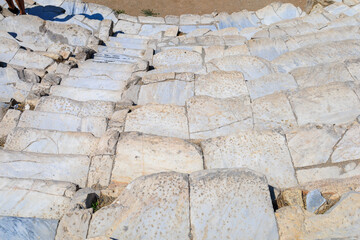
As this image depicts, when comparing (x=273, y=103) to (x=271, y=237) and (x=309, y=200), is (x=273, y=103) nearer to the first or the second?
(x=309, y=200)

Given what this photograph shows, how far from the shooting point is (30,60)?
6.90 metres

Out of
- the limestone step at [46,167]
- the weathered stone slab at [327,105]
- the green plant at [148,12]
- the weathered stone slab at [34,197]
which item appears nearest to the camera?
the weathered stone slab at [34,197]

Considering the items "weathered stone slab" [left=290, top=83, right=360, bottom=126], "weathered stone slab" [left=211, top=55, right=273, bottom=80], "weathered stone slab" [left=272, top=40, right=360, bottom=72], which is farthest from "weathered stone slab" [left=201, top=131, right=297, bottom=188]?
"weathered stone slab" [left=272, top=40, right=360, bottom=72]

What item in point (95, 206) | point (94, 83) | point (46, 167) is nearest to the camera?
point (95, 206)

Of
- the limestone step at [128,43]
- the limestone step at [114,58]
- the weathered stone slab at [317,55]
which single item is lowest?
the weathered stone slab at [317,55]

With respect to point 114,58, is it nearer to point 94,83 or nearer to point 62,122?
point 94,83

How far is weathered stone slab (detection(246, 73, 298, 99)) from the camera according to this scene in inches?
208

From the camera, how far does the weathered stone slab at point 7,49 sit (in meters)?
6.92

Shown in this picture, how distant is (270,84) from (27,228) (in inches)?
147

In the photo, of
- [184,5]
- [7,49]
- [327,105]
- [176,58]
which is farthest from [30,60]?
[184,5]

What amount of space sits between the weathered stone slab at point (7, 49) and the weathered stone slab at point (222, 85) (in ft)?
12.4

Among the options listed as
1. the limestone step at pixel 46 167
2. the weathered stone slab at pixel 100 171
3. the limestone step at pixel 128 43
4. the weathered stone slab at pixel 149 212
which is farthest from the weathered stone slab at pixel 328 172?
the limestone step at pixel 128 43

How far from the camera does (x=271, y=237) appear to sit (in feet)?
9.82

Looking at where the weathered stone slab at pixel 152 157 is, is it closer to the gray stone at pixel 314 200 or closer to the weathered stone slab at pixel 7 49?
the gray stone at pixel 314 200
